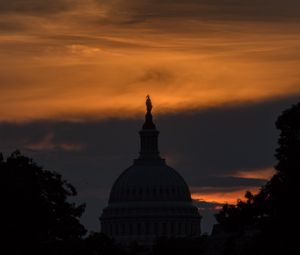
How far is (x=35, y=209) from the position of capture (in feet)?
301

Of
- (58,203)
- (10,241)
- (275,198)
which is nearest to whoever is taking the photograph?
(275,198)

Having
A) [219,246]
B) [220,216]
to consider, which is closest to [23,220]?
[220,216]

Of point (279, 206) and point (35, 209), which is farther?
point (35, 209)

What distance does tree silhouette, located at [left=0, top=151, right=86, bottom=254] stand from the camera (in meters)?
90.1

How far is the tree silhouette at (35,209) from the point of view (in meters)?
90.1

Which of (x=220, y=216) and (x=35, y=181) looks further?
(x=35, y=181)

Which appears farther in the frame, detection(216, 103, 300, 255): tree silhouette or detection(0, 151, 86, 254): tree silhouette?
detection(0, 151, 86, 254): tree silhouette

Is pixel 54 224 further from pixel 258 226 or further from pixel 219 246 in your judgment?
pixel 219 246

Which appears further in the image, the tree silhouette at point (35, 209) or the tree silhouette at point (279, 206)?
the tree silhouette at point (35, 209)

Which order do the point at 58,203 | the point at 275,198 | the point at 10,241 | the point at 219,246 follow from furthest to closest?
the point at 219,246 < the point at 58,203 < the point at 10,241 < the point at 275,198

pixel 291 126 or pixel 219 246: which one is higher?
pixel 219 246

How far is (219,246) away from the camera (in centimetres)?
18438

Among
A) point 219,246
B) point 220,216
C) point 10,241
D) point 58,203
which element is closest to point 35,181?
point 58,203

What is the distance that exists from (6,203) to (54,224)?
11.7ft
